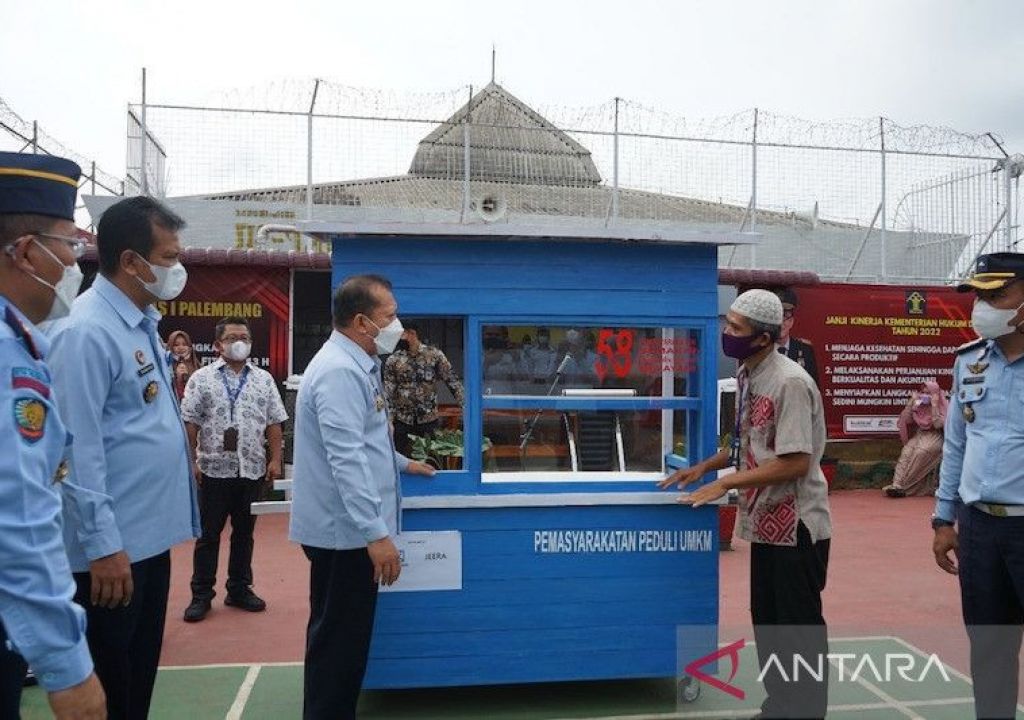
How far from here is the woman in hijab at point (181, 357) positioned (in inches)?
276

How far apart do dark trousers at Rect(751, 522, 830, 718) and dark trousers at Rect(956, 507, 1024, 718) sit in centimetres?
51

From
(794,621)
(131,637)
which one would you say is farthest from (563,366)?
(131,637)

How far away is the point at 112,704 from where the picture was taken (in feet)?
8.22

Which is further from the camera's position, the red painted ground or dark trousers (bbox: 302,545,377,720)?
the red painted ground

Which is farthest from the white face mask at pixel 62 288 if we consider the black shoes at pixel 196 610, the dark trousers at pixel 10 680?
the black shoes at pixel 196 610

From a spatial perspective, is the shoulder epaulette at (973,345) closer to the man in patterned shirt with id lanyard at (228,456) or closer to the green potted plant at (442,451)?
the green potted plant at (442,451)

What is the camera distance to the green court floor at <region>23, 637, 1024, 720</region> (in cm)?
366

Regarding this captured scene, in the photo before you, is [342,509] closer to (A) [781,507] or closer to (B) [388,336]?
(B) [388,336]

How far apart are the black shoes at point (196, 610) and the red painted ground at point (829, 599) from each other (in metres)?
0.04

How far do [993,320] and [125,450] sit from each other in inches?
113

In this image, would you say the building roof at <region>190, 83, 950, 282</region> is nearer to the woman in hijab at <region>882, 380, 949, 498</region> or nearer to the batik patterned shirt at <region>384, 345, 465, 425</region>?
the woman in hijab at <region>882, 380, 949, 498</region>

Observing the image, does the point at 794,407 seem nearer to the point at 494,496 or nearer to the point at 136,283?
the point at 494,496

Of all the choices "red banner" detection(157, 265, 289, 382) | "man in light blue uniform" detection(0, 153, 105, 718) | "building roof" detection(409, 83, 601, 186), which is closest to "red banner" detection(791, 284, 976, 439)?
"building roof" detection(409, 83, 601, 186)

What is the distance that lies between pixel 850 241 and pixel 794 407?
831 centimetres
